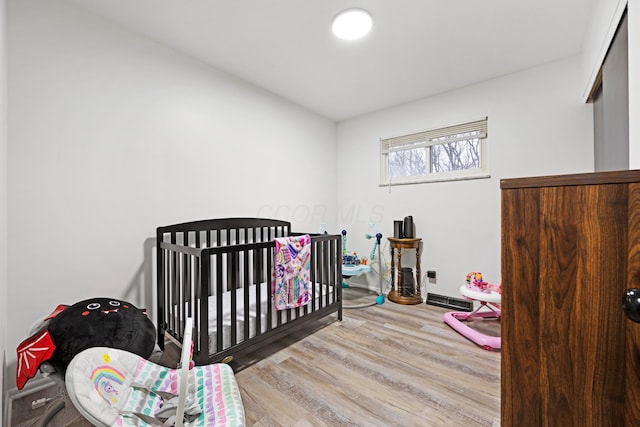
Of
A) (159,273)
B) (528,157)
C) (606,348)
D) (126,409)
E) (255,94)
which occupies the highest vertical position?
(255,94)

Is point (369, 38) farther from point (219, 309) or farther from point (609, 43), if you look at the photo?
point (219, 309)

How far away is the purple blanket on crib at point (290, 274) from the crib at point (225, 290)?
0.06 metres

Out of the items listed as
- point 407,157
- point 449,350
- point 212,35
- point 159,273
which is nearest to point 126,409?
point 159,273

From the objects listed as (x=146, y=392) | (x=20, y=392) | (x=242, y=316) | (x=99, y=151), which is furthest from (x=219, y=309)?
(x=99, y=151)

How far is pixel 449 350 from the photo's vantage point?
200 centimetres

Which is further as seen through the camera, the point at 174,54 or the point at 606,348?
the point at 174,54

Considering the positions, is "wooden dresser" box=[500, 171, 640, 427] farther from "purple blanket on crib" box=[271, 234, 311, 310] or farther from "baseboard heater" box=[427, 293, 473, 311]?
"baseboard heater" box=[427, 293, 473, 311]

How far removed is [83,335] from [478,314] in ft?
9.43

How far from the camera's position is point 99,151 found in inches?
70.9

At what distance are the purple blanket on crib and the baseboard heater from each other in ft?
5.18

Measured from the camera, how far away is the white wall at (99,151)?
1551 mm

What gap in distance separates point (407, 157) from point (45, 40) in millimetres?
3149

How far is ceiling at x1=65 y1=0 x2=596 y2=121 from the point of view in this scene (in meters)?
1.75

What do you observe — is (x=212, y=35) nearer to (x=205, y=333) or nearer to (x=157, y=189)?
(x=157, y=189)
